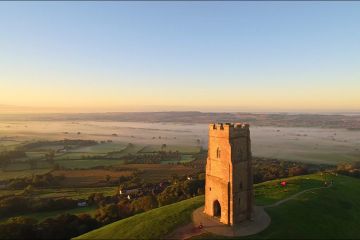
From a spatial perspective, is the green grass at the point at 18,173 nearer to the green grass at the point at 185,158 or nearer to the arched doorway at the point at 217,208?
the green grass at the point at 185,158

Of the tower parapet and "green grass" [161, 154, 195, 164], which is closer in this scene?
the tower parapet

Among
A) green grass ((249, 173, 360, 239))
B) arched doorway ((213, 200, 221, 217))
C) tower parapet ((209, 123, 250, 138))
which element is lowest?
green grass ((249, 173, 360, 239))

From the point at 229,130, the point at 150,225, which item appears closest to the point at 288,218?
the point at 229,130

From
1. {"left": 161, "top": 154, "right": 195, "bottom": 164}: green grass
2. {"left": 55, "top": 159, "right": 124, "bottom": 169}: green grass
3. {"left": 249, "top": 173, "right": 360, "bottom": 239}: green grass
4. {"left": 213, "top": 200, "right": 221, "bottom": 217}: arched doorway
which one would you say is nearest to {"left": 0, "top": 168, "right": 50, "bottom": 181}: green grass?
{"left": 55, "top": 159, "right": 124, "bottom": 169}: green grass

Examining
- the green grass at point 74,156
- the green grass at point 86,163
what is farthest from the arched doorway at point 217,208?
the green grass at point 74,156

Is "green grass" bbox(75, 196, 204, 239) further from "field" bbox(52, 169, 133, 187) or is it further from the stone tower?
"field" bbox(52, 169, 133, 187)

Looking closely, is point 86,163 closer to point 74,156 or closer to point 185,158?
point 74,156
